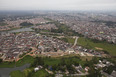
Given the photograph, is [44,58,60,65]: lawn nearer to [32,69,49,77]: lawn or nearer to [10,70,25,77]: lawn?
[32,69,49,77]: lawn

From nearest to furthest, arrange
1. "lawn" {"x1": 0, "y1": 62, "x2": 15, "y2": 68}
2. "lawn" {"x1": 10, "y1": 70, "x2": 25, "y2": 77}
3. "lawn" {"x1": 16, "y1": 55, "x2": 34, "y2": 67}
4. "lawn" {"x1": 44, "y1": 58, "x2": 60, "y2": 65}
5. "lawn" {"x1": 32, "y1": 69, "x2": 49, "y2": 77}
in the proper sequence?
"lawn" {"x1": 32, "y1": 69, "x2": 49, "y2": 77} → "lawn" {"x1": 10, "y1": 70, "x2": 25, "y2": 77} → "lawn" {"x1": 0, "y1": 62, "x2": 15, "y2": 68} → "lawn" {"x1": 16, "y1": 55, "x2": 34, "y2": 67} → "lawn" {"x1": 44, "y1": 58, "x2": 60, "y2": 65}

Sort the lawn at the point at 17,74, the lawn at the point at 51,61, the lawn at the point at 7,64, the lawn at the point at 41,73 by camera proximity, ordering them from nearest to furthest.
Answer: the lawn at the point at 41,73 < the lawn at the point at 17,74 < the lawn at the point at 7,64 < the lawn at the point at 51,61

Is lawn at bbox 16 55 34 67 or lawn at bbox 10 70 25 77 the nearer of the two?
lawn at bbox 10 70 25 77

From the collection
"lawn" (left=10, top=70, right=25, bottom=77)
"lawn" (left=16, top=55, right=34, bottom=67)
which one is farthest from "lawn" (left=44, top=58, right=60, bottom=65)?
"lawn" (left=10, top=70, right=25, bottom=77)

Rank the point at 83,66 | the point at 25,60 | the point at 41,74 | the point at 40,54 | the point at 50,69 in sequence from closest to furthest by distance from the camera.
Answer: the point at 41,74
the point at 50,69
the point at 83,66
the point at 25,60
the point at 40,54

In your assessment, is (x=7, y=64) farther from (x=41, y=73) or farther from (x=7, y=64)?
(x=41, y=73)

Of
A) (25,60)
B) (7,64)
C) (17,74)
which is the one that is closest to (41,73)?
(17,74)

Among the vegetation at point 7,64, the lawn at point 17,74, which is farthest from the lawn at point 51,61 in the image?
the vegetation at point 7,64

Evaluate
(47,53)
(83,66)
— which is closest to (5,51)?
(47,53)

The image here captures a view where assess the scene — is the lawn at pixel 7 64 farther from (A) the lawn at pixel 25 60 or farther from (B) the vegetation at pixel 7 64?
(A) the lawn at pixel 25 60

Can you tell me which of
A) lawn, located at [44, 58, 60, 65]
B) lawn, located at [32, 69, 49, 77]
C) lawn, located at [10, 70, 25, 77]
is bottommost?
lawn, located at [10, 70, 25, 77]

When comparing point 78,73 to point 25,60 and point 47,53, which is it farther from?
point 25,60
